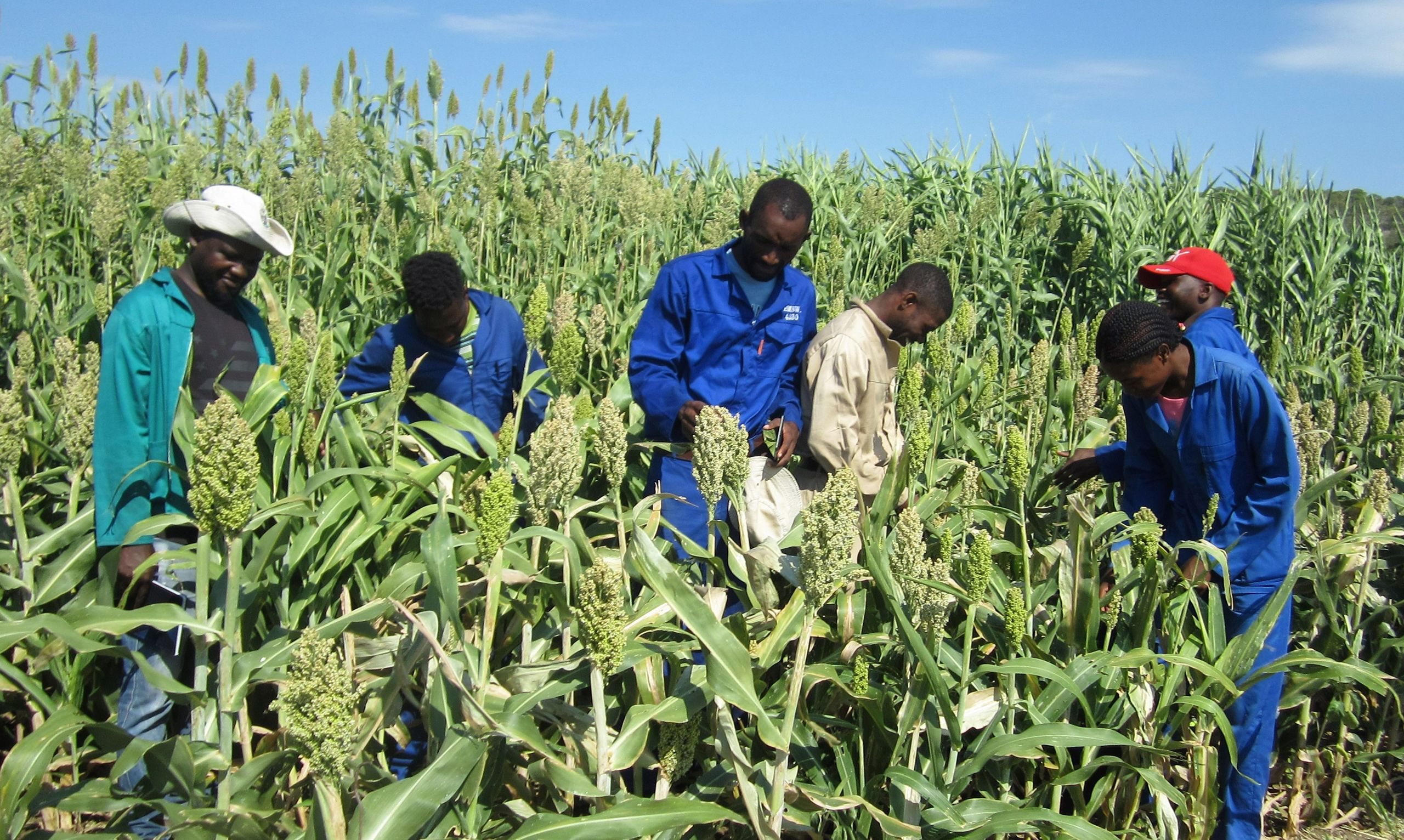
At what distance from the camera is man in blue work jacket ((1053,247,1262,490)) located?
10.5 ft

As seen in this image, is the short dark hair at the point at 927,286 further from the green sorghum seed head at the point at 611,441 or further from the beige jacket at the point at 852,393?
the green sorghum seed head at the point at 611,441

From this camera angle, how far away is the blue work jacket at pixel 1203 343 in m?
3.18

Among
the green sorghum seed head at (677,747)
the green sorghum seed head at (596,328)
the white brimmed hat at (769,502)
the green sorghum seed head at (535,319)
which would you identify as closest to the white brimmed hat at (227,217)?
the green sorghum seed head at (535,319)

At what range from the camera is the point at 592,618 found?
6.10 feet

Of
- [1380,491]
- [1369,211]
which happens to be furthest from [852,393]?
[1369,211]

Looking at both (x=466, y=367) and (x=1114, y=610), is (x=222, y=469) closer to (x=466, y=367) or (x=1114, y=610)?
(x=466, y=367)

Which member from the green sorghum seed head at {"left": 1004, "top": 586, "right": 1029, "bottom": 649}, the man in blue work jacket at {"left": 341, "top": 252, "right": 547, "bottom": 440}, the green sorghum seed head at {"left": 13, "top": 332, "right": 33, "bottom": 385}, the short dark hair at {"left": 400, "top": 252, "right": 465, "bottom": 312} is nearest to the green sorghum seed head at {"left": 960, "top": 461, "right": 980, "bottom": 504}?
the green sorghum seed head at {"left": 1004, "top": 586, "right": 1029, "bottom": 649}

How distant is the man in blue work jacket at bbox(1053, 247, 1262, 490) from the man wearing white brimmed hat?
8.54 ft

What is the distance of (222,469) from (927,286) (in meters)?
2.25

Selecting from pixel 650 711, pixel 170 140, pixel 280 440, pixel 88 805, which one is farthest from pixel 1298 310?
pixel 170 140

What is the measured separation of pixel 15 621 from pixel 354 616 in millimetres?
751

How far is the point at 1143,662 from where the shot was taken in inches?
99.0

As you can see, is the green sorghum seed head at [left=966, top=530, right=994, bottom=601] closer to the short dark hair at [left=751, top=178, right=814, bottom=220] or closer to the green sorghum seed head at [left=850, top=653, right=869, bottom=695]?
the green sorghum seed head at [left=850, top=653, right=869, bottom=695]

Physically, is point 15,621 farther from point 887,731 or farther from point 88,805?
point 887,731
